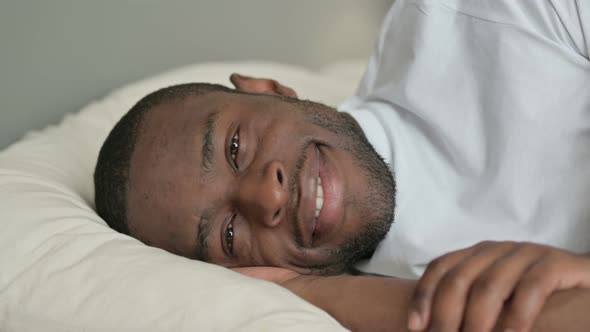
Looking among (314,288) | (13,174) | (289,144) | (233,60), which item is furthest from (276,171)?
(233,60)

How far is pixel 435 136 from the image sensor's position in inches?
51.6

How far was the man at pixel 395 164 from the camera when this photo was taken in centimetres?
115

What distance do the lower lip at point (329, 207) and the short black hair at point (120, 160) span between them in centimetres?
30

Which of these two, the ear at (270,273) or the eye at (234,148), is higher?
the eye at (234,148)

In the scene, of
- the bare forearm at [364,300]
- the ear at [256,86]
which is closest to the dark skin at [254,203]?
the bare forearm at [364,300]

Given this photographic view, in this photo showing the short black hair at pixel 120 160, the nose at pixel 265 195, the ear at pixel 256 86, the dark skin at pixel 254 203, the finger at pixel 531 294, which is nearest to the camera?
the finger at pixel 531 294

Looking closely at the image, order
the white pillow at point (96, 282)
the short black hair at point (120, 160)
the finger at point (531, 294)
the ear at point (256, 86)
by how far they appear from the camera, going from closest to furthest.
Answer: the finger at point (531, 294) < the white pillow at point (96, 282) < the short black hair at point (120, 160) < the ear at point (256, 86)

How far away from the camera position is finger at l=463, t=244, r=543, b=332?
0.69 metres

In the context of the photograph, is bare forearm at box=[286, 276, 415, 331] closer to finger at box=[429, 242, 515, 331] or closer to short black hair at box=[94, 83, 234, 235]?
finger at box=[429, 242, 515, 331]

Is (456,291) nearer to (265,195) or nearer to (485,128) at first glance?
(265,195)

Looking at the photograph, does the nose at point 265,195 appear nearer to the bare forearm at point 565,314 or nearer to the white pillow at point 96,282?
the white pillow at point 96,282

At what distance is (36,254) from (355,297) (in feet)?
1.51

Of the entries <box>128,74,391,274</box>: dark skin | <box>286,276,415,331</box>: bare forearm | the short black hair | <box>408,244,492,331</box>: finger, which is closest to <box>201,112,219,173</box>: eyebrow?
<box>128,74,391,274</box>: dark skin

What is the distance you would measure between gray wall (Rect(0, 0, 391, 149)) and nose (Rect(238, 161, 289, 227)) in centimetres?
78
